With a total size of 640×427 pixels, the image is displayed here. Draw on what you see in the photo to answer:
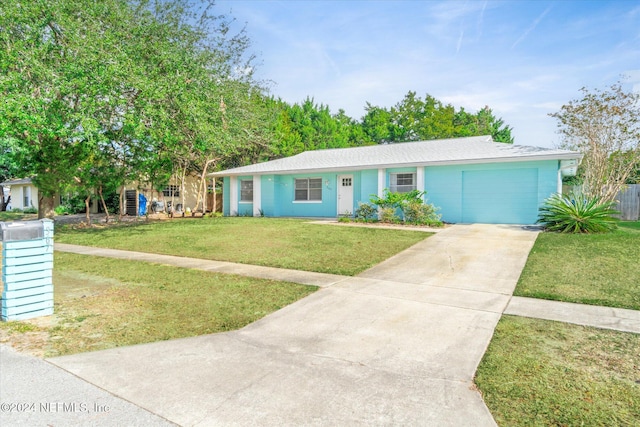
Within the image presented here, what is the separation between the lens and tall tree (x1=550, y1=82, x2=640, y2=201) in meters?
16.5

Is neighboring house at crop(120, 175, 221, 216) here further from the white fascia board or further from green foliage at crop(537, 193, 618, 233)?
green foliage at crop(537, 193, 618, 233)

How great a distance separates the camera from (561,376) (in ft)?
9.62

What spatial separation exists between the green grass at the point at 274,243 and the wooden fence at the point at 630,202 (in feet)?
47.6

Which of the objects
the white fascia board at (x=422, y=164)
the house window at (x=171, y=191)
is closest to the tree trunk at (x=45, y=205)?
the white fascia board at (x=422, y=164)

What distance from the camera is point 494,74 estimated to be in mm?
16578

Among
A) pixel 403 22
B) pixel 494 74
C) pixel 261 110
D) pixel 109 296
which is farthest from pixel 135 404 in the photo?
pixel 261 110

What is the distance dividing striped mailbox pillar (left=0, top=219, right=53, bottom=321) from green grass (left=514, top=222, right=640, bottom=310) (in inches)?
257

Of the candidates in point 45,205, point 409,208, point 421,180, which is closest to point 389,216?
point 409,208

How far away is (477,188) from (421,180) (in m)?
2.28

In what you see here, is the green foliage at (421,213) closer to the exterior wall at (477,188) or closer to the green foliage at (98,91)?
the exterior wall at (477,188)

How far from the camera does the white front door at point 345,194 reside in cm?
1809

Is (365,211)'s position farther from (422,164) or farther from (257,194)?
(257,194)

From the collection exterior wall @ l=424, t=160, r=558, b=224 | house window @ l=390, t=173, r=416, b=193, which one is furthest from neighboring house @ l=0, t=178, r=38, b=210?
exterior wall @ l=424, t=160, r=558, b=224

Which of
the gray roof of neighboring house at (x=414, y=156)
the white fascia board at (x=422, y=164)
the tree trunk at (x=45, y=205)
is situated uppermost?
the gray roof of neighboring house at (x=414, y=156)
